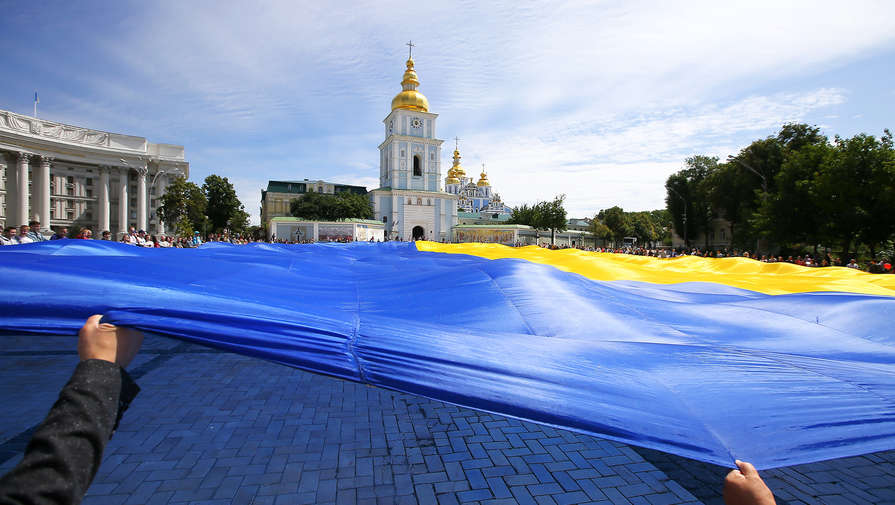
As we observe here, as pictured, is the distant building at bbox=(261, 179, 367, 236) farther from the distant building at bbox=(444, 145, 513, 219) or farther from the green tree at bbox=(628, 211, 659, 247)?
the green tree at bbox=(628, 211, 659, 247)

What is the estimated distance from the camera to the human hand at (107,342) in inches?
56.5

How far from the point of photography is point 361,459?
4.26 meters

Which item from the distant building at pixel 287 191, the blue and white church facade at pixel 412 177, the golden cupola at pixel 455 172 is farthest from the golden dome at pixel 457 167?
the blue and white church facade at pixel 412 177

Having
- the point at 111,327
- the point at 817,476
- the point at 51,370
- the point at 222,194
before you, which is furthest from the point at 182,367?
the point at 222,194

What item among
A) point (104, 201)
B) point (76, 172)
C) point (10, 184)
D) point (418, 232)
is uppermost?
point (76, 172)

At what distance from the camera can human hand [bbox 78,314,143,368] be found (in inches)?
56.5

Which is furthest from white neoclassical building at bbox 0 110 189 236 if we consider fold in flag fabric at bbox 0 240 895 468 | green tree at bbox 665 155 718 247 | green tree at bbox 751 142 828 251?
green tree at bbox 665 155 718 247

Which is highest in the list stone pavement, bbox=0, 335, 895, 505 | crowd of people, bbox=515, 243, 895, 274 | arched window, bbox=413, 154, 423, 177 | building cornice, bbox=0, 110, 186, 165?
arched window, bbox=413, 154, 423, 177

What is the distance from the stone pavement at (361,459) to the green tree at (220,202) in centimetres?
5324

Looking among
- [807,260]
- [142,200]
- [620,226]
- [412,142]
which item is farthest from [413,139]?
[807,260]

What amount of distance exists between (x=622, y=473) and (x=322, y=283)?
3523mm

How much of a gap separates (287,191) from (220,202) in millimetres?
43972

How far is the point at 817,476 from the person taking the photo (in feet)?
13.4

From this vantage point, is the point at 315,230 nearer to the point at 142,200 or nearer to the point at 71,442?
the point at 142,200
